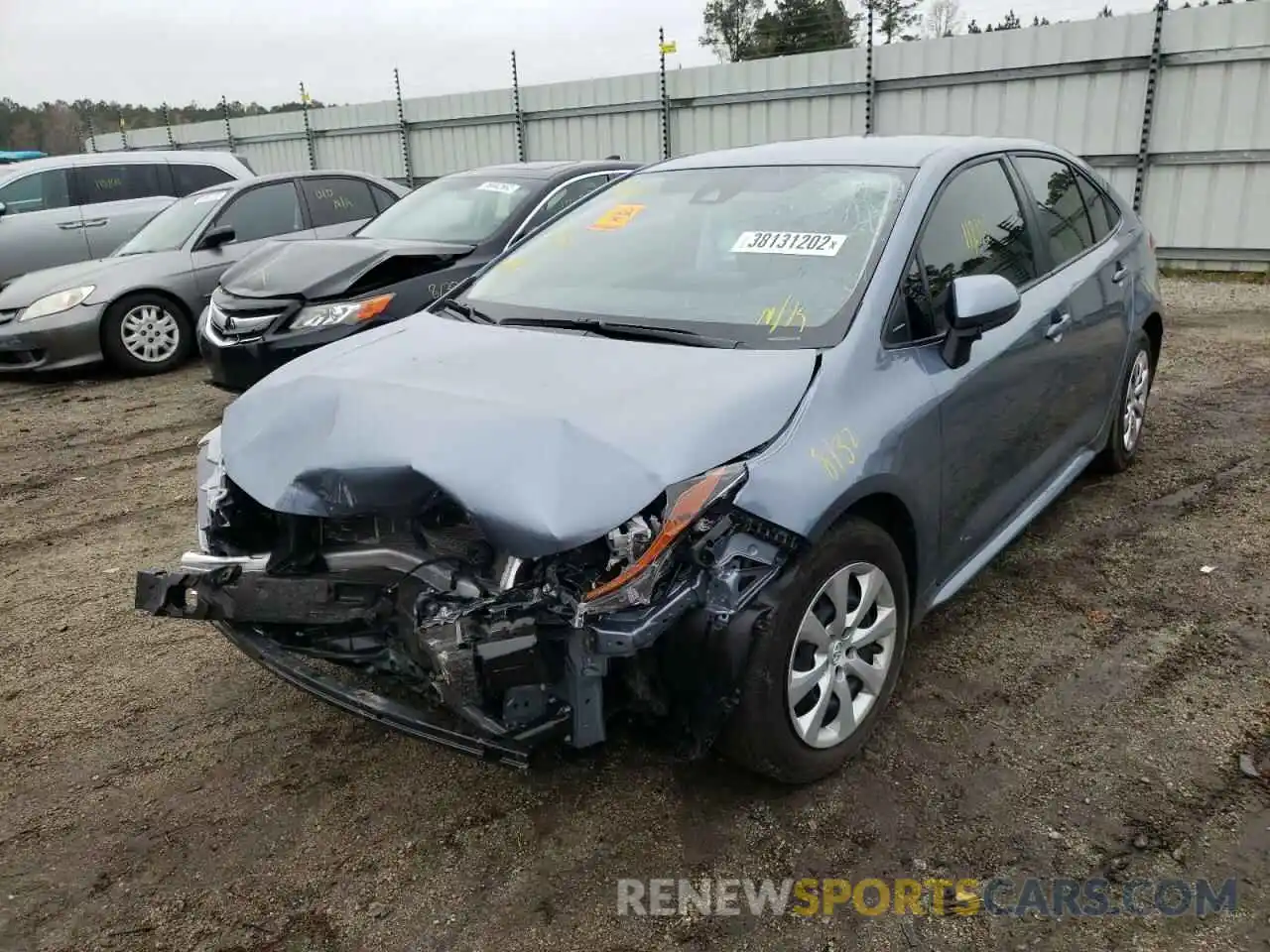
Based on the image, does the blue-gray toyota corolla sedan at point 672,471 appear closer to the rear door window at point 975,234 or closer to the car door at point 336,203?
the rear door window at point 975,234

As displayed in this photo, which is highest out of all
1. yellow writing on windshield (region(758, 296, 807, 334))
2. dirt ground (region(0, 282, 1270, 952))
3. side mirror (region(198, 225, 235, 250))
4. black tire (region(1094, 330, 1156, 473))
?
yellow writing on windshield (region(758, 296, 807, 334))

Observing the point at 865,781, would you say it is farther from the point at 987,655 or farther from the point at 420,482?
the point at 420,482

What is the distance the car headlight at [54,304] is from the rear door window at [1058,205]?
281 inches

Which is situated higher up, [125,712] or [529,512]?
[529,512]

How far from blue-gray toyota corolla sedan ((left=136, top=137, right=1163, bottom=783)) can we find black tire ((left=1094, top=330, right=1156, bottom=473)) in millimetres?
1115

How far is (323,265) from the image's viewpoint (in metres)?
5.90

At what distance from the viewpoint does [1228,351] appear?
727 cm

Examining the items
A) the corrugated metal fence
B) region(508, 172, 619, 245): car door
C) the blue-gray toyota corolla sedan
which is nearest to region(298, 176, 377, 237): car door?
region(508, 172, 619, 245): car door

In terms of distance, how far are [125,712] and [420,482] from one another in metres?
1.65

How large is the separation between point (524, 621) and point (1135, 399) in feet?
12.7


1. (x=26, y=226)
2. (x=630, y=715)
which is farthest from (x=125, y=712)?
(x=26, y=226)

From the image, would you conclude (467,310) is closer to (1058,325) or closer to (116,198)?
(1058,325)

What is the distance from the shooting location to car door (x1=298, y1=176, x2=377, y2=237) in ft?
28.3

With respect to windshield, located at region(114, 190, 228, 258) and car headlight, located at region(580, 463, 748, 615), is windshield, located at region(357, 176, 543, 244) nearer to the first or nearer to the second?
windshield, located at region(114, 190, 228, 258)
